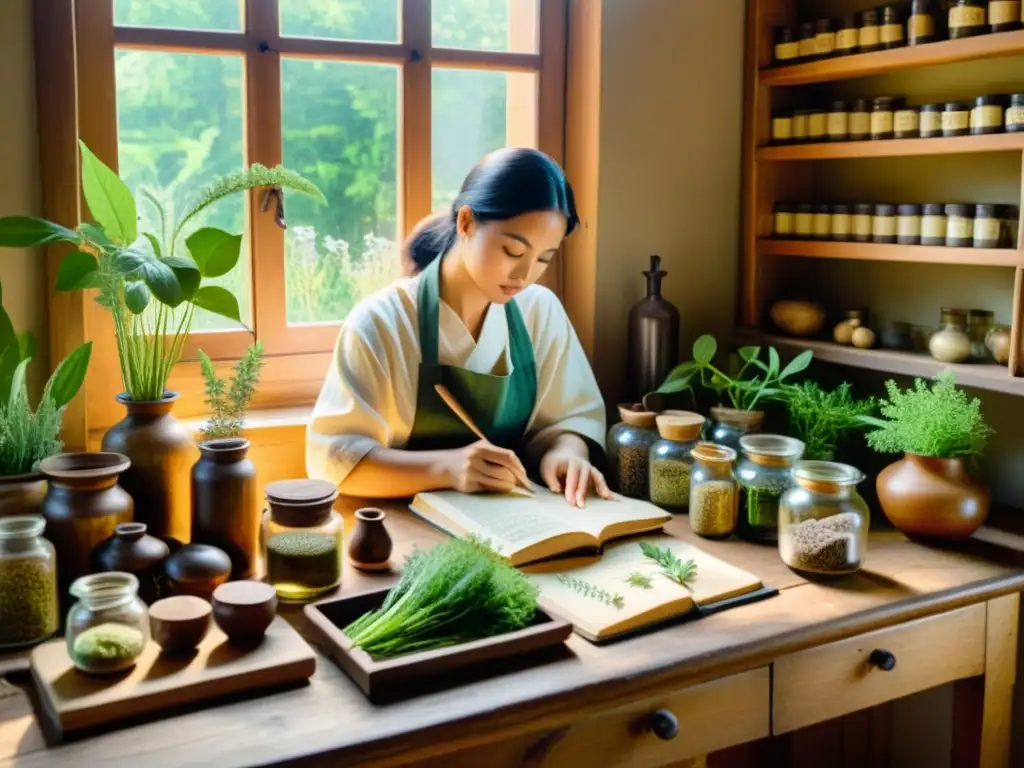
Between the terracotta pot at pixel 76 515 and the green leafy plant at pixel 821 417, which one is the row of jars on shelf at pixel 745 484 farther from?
the terracotta pot at pixel 76 515

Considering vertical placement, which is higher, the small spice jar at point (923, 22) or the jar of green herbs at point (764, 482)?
the small spice jar at point (923, 22)

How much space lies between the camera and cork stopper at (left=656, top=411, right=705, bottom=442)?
1918 mm

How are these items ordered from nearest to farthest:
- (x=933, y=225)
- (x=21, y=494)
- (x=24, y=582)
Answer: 1. (x=24, y=582)
2. (x=21, y=494)
3. (x=933, y=225)

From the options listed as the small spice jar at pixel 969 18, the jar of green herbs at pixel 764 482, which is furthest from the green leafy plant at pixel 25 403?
the small spice jar at pixel 969 18

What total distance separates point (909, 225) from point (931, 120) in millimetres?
197

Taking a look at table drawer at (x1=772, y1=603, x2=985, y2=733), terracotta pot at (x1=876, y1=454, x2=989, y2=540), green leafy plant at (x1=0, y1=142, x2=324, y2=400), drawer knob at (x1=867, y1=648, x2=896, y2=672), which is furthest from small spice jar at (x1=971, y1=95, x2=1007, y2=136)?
green leafy plant at (x1=0, y1=142, x2=324, y2=400)

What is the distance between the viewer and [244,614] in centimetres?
131

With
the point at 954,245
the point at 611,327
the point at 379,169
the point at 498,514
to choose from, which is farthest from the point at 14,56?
the point at 954,245

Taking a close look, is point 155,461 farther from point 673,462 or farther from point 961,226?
point 961,226

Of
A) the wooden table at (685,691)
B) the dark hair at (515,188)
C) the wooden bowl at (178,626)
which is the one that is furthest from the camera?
the dark hair at (515,188)

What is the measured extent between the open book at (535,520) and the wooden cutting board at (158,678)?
1.36 feet

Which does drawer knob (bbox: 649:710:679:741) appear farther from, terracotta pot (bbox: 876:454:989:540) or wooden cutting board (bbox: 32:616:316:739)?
terracotta pot (bbox: 876:454:989:540)

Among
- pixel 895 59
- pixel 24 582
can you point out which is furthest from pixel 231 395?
pixel 895 59

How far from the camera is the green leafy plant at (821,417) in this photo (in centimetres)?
201
